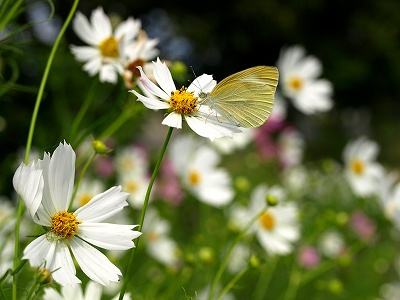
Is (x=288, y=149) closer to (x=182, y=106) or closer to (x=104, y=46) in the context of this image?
(x=104, y=46)

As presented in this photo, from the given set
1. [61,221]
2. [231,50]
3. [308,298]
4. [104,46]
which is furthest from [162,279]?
[231,50]

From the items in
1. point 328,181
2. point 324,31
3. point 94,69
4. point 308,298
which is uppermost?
point 324,31

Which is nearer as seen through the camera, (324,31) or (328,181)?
(328,181)

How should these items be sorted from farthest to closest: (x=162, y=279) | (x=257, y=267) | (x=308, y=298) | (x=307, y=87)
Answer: (x=308, y=298) < (x=307, y=87) < (x=162, y=279) < (x=257, y=267)

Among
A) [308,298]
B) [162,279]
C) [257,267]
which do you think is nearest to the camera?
[257,267]

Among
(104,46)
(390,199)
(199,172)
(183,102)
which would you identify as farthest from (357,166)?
(183,102)

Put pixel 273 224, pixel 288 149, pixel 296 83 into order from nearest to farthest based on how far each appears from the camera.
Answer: pixel 273 224
pixel 296 83
pixel 288 149

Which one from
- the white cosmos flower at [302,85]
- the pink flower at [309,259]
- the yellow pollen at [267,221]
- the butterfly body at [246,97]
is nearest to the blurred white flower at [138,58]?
the butterfly body at [246,97]

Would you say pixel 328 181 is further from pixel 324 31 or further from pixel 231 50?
pixel 324 31
